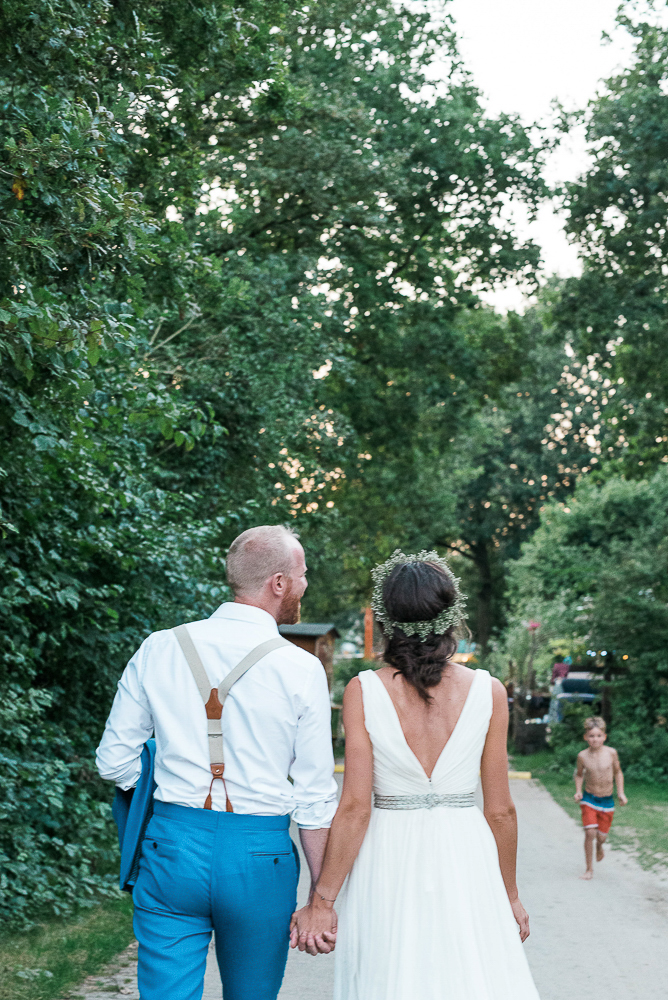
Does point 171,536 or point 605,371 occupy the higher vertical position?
point 605,371

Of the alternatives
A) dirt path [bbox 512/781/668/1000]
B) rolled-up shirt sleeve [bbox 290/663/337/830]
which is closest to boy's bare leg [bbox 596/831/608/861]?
dirt path [bbox 512/781/668/1000]

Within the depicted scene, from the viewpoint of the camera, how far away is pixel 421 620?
346 cm

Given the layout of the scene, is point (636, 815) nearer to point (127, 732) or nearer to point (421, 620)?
point (421, 620)

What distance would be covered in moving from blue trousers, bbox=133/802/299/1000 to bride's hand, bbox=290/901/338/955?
11cm

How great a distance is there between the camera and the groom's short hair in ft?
11.1

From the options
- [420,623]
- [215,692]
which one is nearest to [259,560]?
[215,692]

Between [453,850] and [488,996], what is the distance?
1.41 feet

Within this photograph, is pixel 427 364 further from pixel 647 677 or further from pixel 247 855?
pixel 247 855

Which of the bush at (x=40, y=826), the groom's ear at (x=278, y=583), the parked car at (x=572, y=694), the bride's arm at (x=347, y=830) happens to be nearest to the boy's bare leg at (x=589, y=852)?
the bush at (x=40, y=826)

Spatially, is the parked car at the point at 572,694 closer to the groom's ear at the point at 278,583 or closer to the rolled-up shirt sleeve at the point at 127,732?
the groom's ear at the point at 278,583

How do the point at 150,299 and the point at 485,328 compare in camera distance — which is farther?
the point at 485,328

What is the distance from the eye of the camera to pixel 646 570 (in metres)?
21.0

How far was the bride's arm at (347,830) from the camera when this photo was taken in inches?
130

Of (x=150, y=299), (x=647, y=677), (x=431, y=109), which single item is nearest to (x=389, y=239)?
(x=431, y=109)
